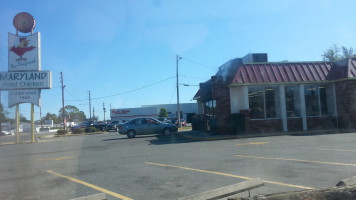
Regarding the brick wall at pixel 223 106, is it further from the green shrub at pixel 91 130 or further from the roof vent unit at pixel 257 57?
the green shrub at pixel 91 130

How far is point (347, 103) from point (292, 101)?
327 cm

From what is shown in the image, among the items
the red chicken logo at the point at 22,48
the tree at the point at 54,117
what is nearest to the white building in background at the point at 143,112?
the red chicken logo at the point at 22,48

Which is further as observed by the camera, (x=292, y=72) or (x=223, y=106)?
(x=292, y=72)

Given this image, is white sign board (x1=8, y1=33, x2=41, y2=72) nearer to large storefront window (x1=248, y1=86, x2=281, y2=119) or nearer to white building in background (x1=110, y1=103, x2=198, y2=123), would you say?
large storefront window (x1=248, y1=86, x2=281, y2=119)

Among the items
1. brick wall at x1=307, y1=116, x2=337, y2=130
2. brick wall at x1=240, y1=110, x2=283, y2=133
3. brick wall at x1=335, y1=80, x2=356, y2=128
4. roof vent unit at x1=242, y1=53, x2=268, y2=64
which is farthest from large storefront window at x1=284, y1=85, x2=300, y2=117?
roof vent unit at x1=242, y1=53, x2=268, y2=64

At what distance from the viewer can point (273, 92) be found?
2108 cm

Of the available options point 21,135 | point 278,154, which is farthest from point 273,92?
point 21,135

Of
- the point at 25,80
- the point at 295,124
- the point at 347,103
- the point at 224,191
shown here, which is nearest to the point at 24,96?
the point at 25,80

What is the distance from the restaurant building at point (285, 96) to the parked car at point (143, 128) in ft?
14.9

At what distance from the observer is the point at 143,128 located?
23.1 m

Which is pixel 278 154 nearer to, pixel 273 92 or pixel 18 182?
pixel 18 182

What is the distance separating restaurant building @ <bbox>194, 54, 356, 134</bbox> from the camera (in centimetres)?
2006

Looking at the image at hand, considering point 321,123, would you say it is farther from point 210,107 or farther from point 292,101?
point 210,107

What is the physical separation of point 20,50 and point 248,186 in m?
26.7
